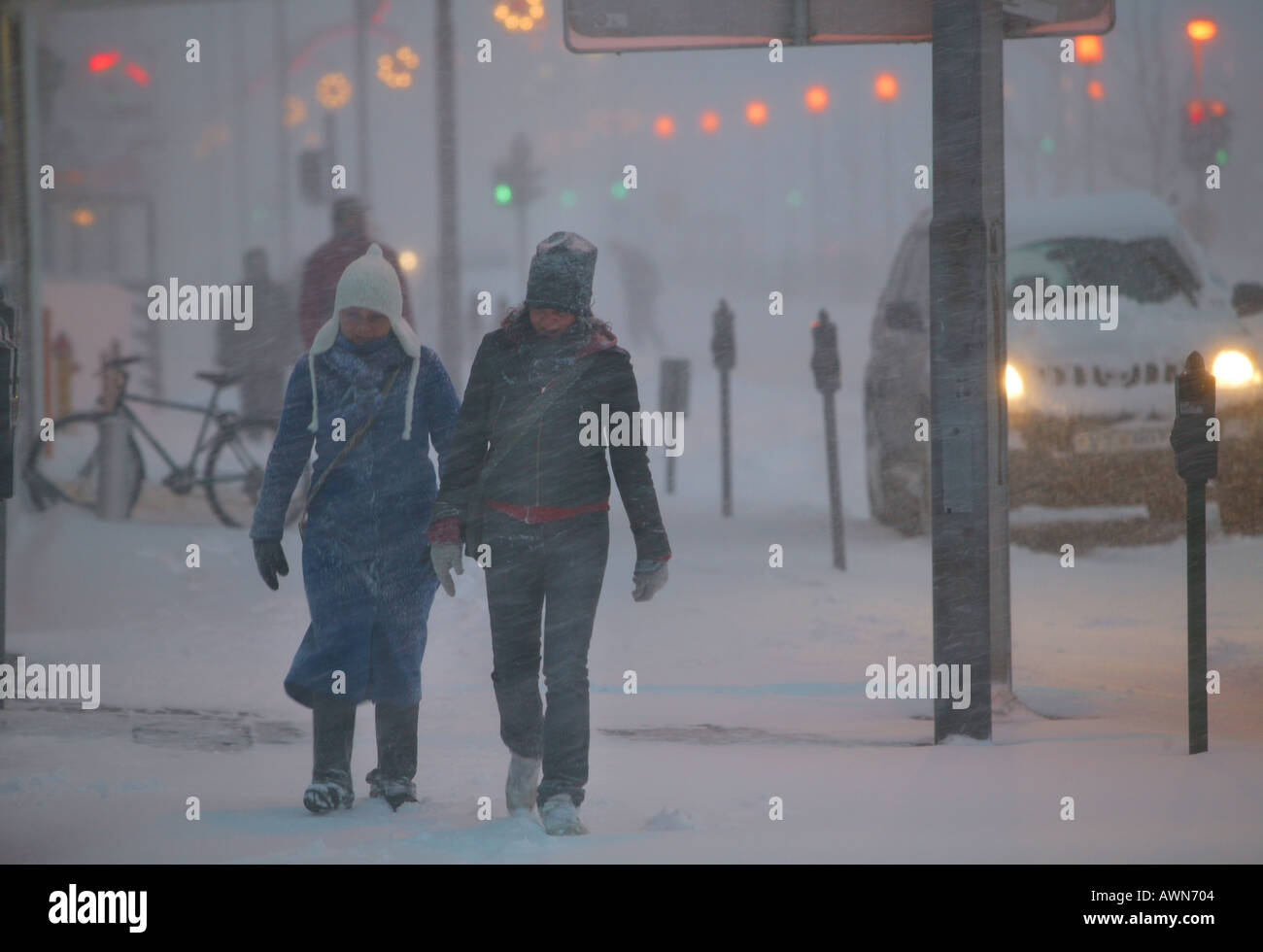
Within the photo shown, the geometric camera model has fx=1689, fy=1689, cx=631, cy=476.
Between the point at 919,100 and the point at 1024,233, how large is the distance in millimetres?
49064

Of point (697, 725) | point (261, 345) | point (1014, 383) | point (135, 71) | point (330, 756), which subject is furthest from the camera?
point (135, 71)

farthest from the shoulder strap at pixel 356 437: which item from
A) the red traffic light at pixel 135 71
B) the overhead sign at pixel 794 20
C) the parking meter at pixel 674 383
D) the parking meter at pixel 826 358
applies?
the red traffic light at pixel 135 71

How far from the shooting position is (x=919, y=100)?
58938 millimetres

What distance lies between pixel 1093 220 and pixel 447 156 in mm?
4829

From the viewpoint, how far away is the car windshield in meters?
11.1

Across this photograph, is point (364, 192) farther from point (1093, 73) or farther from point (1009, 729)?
point (1009, 729)

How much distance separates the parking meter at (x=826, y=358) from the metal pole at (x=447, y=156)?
3.56 m

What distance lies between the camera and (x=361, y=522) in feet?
17.0

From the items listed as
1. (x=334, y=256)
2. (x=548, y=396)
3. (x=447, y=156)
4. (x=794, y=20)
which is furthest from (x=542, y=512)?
(x=447, y=156)

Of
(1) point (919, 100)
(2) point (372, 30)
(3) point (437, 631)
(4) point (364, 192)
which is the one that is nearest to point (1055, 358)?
(3) point (437, 631)

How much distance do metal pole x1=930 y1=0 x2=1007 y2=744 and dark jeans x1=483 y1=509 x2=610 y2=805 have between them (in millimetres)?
1578

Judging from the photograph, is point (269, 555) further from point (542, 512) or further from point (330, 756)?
point (542, 512)

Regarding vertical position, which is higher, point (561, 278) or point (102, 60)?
point (102, 60)

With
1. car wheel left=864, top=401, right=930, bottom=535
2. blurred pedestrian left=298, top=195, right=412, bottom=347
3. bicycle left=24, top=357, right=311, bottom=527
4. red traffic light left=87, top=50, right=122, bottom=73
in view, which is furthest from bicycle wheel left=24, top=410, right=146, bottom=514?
red traffic light left=87, top=50, right=122, bottom=73
